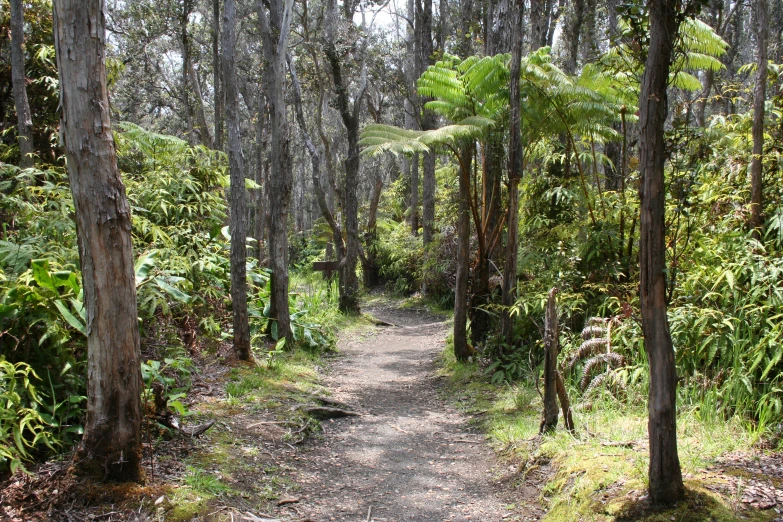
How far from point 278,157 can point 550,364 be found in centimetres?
570

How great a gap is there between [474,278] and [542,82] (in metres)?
3.10

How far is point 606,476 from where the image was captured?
12.7 feet

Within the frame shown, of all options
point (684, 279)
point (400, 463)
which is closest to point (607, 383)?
point (684, 279)

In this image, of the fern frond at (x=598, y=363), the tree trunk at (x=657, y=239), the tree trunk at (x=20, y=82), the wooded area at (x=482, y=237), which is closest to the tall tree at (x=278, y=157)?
the wooded area at (x=482, y=237)

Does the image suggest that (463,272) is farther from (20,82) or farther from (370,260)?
(370,260)

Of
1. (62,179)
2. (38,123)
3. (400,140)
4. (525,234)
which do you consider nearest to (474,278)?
(525,234)

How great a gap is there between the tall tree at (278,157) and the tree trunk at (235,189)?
4.09ft

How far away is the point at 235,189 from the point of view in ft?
24.0

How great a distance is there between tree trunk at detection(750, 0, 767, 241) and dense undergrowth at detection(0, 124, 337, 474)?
596cm

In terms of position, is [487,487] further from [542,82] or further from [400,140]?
[542,82]

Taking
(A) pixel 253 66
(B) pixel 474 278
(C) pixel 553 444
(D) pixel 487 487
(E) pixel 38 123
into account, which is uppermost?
(A) pixel 253 66

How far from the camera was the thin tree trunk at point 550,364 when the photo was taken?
192 inches

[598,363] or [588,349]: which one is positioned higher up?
[588,349]

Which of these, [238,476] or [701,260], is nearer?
[238,476]
